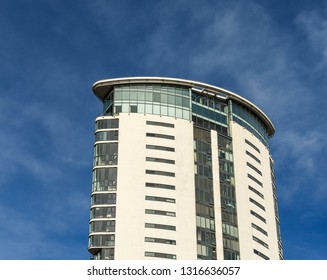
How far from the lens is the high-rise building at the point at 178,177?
10844 centimetres

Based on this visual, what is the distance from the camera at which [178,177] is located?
116 m

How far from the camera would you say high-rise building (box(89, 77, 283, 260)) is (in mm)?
108438

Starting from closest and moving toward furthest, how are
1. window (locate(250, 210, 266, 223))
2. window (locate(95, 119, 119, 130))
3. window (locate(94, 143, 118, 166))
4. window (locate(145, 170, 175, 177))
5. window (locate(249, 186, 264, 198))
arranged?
window (locate(145, 170, 175, 177)), window (locate(94, 143, 118, 166)), window (locate(95, 119, 119, 130)), window (locate(250, 210, 266, 223)), window (locate(249, 186, 264, 198))

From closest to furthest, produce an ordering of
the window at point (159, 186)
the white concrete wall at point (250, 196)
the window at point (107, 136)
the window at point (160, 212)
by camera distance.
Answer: the window at point (160, 212), the window at point (159, 186), the window at point (107, 136), the white concrete wall at point (250, 196)

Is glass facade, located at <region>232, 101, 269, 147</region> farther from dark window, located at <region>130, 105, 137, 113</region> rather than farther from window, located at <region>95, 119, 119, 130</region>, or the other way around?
window, located at <region>95, 119, 119, 130</region>

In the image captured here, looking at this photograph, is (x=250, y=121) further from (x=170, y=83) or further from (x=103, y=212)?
(x=103, y=212)

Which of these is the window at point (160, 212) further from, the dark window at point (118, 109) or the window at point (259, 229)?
the dark window at point (118, 109)

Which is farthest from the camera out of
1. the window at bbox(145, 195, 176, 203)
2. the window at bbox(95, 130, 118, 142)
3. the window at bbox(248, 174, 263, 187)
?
the window at bbox(248, 174, 263, 187)

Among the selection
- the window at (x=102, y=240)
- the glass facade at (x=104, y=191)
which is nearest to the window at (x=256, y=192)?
the glass facade at (x=104, y=191)

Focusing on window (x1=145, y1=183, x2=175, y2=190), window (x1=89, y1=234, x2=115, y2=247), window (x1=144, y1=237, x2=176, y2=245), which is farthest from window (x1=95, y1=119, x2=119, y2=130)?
window (x1=144, y1=237, x2=176, y2=245)

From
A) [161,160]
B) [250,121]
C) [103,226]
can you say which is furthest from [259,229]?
[103,226]

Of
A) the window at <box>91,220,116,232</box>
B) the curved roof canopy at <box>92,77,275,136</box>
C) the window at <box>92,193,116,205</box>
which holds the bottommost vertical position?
the window at <box>91,220,116,232</box>
